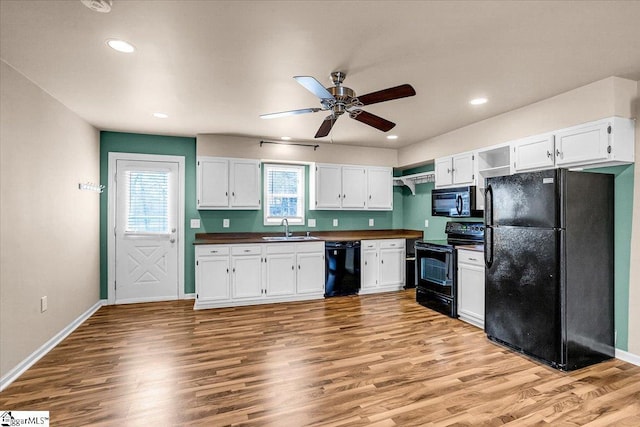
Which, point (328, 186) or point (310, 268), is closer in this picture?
point (310, 268)

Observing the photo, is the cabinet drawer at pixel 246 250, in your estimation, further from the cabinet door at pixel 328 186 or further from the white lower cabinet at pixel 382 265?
the white lower cabinet at pixel 382 265

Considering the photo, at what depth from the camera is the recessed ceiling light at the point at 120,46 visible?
2.14 m

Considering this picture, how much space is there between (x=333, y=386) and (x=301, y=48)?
2.45 metres

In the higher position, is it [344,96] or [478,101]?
[478,101]

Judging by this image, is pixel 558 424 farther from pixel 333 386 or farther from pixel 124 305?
pixel 124 305

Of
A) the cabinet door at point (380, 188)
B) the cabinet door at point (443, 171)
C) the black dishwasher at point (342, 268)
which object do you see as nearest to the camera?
the cabinet door at point (443, 171)

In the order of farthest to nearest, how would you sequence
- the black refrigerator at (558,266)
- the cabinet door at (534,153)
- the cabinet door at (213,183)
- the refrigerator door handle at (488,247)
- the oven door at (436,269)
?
the cabinet door at (213,183) < the oven door at (436,269) < the refrigerator door handle at (488,247) < the cabinet door at (534,153) < the black refrigerator at (558,266)

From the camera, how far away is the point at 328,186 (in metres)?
5.36

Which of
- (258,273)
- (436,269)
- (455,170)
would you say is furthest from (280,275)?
(455,170)

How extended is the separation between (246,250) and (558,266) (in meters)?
3.57

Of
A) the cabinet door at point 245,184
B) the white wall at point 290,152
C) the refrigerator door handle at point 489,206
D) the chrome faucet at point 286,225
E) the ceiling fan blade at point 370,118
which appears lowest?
the chrome faucet at point 286,225

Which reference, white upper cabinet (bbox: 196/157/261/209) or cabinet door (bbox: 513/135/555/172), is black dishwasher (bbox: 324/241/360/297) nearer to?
white upper cabinet (bbox: 196/157/261/209)

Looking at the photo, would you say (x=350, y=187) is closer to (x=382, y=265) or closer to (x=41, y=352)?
(x=382, y=265)

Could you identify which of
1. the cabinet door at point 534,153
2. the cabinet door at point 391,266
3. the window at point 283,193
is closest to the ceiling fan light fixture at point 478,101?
the cabinet door at point 534,153
